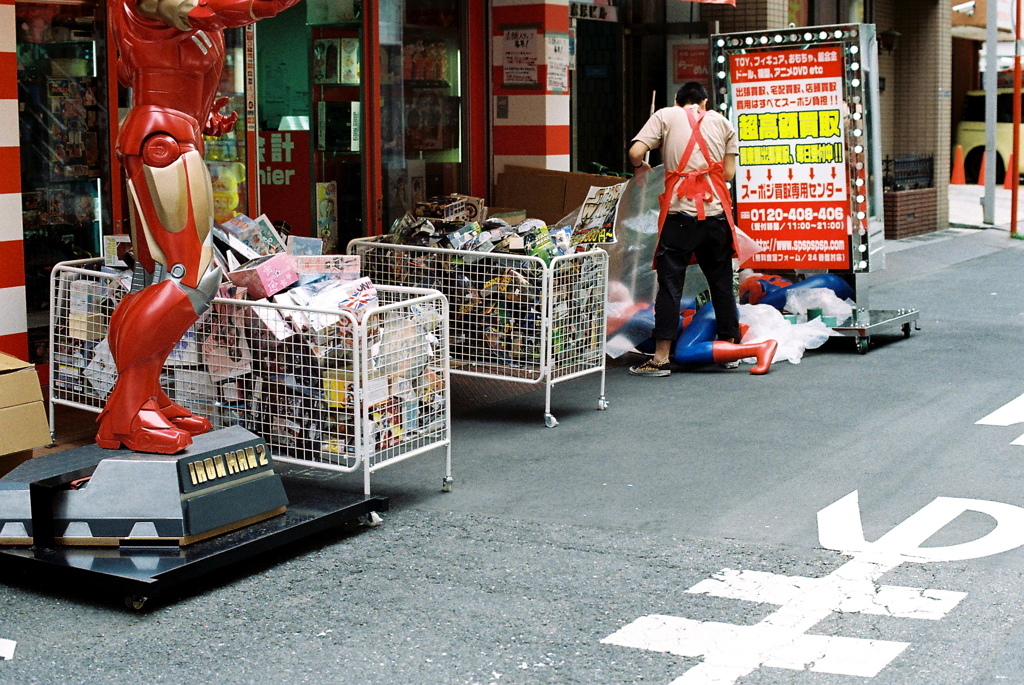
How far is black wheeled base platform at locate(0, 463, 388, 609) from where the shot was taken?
181 inches

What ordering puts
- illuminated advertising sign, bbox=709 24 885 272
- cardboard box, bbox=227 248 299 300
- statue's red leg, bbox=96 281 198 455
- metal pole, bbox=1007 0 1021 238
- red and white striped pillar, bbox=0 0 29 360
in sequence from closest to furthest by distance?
statue's red leg, bbox=96 281 198 455 < cardboard box, bbox=227 248 299 300 < red and white striped pillar, bbox=0 0 29 360 < illuminated advertising sign, bbox=709 24 885 272 < metal pole, bbox=1007 0 1021 238

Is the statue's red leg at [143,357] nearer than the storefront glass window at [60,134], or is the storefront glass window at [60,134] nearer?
the statue's red leg at [143,357]

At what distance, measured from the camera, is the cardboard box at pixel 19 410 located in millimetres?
5625

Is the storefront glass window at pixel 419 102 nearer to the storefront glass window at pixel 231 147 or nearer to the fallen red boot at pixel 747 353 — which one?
the storefront glass window at pixel 231 147

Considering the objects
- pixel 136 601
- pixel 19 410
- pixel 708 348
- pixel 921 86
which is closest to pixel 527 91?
pixel 708 348

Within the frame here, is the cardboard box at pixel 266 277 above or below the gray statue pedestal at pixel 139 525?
above

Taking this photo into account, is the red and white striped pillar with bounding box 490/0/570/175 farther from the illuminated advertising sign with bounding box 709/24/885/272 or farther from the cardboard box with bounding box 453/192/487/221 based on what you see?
the cardboard box with bounding box 453/192/487/221

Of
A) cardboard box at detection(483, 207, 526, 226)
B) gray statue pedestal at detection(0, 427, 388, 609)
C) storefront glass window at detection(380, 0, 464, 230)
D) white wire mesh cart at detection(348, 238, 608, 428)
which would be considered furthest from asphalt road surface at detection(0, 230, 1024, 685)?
storefront glass window at detection(380, 0, 464, 230)

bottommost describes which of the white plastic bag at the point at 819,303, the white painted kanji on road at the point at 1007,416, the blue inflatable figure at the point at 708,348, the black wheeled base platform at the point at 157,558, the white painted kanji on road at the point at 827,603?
the white painted kanji on road at the point at 827,603

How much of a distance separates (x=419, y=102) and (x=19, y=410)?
17.0 feet

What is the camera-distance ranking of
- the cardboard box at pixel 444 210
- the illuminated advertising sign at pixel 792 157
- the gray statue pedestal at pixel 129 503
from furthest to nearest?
the illuminated advertising sign at pixel 792 157 < the cardboard box at pixel 444 210 < the gray statue pedestal at pixel 129 503

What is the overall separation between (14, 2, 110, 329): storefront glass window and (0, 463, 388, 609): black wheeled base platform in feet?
9.61

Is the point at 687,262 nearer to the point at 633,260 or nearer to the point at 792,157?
the point at 633,260

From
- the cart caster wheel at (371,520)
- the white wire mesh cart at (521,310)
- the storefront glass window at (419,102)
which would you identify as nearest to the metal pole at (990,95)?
the storefront glass window at (419,102)
